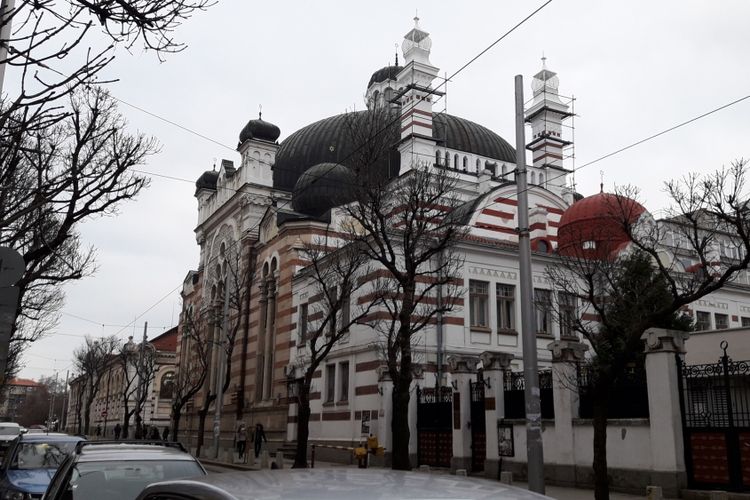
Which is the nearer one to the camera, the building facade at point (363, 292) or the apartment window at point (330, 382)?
the building facade at point (363, 292)

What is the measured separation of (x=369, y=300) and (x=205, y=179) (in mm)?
29563

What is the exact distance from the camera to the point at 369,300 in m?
28.1

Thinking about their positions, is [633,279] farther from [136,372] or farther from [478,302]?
[136,372]

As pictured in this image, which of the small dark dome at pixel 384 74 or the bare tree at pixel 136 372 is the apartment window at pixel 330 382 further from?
the small dark dome at pixel 384 74

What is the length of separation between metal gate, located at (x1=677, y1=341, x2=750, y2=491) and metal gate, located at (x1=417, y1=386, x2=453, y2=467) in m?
8.66

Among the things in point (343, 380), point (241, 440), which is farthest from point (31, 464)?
point (241, 440)

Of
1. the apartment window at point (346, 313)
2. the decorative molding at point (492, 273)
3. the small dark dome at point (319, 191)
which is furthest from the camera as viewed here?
the small dark dome at point (319, 191)

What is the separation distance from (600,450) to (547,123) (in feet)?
119

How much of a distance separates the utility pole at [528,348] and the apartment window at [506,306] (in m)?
15.7

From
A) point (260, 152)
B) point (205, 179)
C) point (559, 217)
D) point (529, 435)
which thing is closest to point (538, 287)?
point (559, 217)

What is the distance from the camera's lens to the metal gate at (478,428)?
20.8 m

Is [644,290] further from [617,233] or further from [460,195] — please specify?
[460,195]

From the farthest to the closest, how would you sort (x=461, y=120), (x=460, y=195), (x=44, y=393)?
(x=44, y=393), (x=461, y=120), (x=460, y=195)

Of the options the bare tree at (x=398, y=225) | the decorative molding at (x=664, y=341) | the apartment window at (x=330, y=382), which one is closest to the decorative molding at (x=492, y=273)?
the bare tree at (x=398, y=225)
